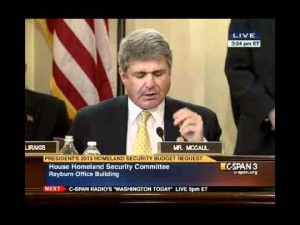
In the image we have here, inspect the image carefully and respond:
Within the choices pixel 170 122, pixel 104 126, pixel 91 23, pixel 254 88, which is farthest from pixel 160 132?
pixel 91 23

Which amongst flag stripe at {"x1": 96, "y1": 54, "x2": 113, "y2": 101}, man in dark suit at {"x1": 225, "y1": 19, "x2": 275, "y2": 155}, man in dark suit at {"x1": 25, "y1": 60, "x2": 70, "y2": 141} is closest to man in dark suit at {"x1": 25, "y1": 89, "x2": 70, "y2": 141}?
man in dark suit at {"x1": 25, "y1": 60, "x2": 70, "y2": 141}

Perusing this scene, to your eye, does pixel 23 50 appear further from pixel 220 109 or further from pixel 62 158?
pixel 220 109

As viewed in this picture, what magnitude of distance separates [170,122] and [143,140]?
0.27 feet

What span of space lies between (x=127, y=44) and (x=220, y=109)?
28cm

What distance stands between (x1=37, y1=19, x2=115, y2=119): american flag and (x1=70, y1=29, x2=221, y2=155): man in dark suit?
57mm

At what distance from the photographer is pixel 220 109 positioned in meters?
1.28

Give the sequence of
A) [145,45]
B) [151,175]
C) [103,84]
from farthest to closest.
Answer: [103,84] < [145,45] < [151,175]

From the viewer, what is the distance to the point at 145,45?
4.21ft

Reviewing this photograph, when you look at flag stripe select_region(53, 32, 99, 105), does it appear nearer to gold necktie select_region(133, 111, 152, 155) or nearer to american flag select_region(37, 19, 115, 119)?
american flag select_region(37, 19, 115, 119)

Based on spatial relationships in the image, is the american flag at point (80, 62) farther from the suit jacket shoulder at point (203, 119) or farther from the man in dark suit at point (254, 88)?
the man in dark suit at point (254, 88)

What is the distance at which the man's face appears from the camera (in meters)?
1.28

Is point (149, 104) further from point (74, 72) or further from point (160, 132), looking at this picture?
point (74, 72)

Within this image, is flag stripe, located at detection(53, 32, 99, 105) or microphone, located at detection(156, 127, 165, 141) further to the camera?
flag stripe, located at detection(53, 32, 99, 105)
